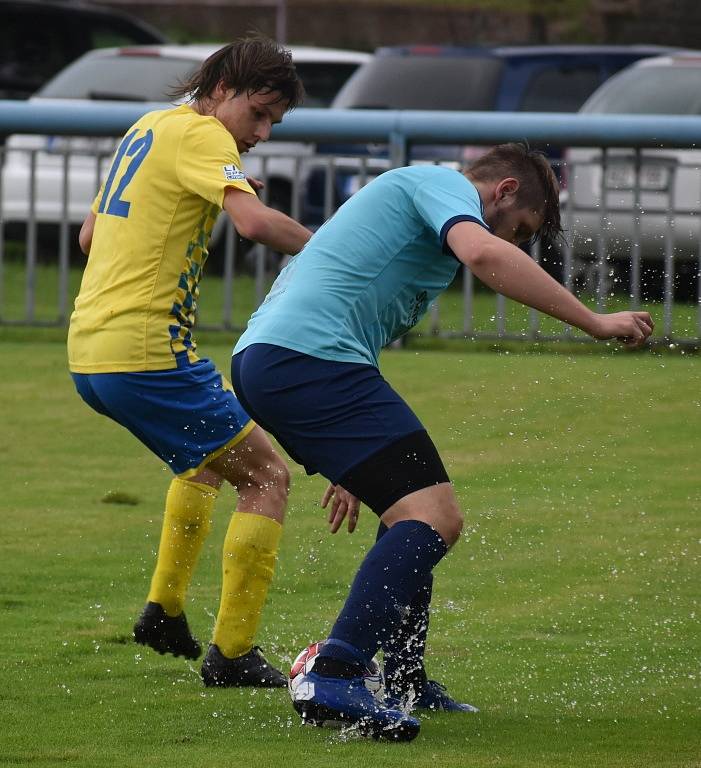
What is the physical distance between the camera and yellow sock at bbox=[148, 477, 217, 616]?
5.01m

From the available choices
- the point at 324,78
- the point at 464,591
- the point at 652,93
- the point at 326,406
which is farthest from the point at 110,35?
the point at 326,406

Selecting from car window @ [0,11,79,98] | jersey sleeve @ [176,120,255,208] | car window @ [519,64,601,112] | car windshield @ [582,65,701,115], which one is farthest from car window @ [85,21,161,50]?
jersey sleeve @ [176,120,255,208]

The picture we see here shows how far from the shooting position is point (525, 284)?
3980 mm

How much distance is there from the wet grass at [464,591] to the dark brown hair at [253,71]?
5.35ft

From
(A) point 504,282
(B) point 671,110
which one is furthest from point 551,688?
(B) point 671,110

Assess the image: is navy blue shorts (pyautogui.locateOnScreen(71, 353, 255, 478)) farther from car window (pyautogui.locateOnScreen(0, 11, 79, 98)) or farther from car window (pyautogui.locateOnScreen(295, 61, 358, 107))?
car window (pyautogui.locateOnScreen(0, 11, 79, 98))

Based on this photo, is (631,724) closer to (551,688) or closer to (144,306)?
(551,688)

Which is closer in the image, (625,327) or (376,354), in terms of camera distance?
(625,327)

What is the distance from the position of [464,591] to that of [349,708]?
1759 millimetres

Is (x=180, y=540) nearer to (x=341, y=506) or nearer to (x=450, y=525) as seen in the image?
(x=341, y=506)

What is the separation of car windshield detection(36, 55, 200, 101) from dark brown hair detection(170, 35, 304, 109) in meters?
10.2

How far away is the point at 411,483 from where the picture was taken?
164 inches

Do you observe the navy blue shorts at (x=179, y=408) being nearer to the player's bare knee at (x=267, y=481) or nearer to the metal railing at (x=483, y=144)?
the player's bare knee at (x=267, y=481)

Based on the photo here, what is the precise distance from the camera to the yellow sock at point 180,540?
5012 millimetres
